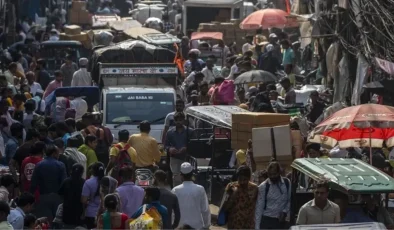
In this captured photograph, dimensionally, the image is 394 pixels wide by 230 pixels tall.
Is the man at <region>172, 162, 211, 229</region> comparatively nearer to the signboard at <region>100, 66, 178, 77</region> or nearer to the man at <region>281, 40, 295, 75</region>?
the signboard at <region>100, 66, 178, 77</region>

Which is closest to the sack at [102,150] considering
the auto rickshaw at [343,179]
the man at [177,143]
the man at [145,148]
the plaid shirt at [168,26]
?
the man at [145,148]

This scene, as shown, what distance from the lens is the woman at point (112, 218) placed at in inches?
507

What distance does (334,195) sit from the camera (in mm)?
13688

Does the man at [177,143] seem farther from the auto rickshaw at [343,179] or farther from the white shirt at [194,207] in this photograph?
the white shirt at [194,207]

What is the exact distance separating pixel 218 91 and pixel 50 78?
22.2 ft

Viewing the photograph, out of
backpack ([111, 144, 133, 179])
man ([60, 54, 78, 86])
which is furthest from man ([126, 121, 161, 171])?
man ([60, 54, 78, 86])

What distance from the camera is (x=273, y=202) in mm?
14328

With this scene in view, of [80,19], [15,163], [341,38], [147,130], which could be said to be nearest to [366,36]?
[341,38]

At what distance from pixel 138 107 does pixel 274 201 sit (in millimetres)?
8060

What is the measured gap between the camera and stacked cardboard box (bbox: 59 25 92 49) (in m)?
38.6

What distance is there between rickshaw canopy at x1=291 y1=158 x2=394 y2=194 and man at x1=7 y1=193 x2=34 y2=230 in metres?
2.79

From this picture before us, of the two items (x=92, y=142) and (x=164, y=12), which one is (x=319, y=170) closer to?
(x=92, y=142)

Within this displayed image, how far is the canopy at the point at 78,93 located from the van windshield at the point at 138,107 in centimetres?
109

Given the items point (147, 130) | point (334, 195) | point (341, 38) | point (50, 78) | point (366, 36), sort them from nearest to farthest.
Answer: point (334, 195) → point (147, 130) → point (366, 36) → point (341, 38) → point (50, 78)
